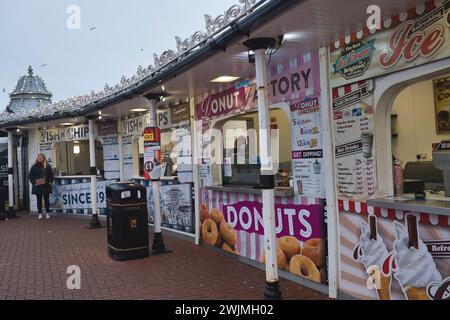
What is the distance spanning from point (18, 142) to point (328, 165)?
1219 cm

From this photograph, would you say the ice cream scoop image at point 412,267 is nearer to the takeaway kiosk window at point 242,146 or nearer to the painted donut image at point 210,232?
the takeaway kiosk window at point 242,146

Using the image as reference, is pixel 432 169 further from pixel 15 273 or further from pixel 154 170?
pixel 15 273

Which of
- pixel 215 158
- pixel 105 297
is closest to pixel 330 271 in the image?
pixel 105 297

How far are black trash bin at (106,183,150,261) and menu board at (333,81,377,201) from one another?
3483mm

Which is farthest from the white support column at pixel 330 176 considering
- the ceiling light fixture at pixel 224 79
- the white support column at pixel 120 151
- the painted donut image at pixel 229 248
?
the white support column at pixel 120 151

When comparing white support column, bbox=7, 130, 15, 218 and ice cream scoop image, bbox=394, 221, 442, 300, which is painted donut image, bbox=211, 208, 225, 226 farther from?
white support column, bbox=7, 130, 15, 218

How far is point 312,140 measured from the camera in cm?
506

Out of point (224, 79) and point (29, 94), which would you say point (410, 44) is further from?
point (29, 94)

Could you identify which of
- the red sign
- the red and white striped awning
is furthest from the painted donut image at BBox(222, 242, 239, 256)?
the red sign

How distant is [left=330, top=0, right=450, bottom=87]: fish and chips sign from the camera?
11.4 feet

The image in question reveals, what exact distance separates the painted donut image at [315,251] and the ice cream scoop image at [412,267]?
3.57 ft

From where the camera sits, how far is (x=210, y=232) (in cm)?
752

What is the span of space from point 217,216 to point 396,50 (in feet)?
14.1

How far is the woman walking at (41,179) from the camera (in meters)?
11.9
